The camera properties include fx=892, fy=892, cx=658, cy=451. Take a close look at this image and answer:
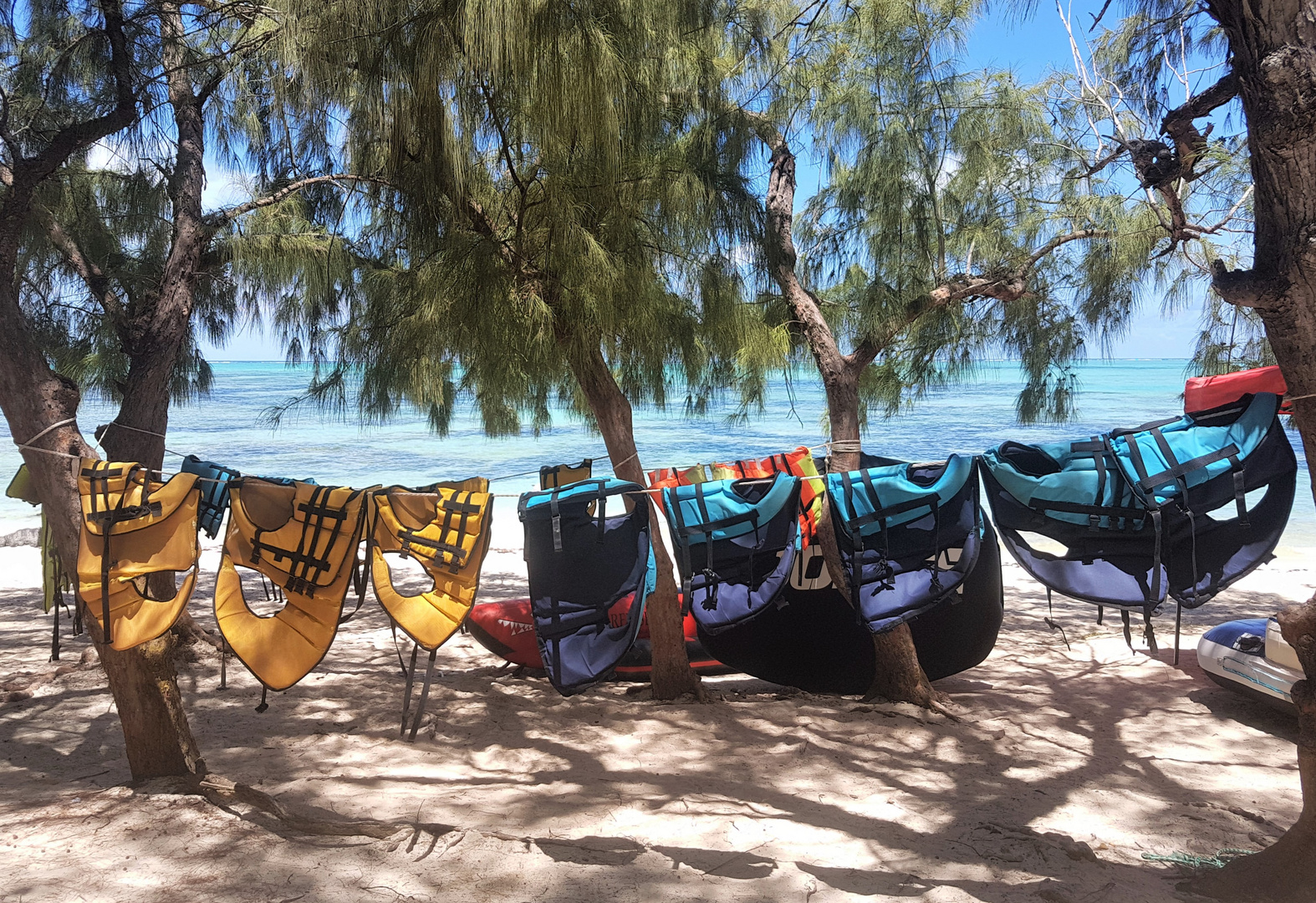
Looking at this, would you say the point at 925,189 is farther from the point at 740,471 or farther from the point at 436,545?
the point at 436,545

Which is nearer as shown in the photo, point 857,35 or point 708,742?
point 708,742

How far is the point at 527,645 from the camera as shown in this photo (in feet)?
16.0

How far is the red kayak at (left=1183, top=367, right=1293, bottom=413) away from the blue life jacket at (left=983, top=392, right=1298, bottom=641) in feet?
0.50

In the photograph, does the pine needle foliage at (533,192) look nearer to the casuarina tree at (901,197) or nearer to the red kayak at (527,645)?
the casuarina tree at (901,197)

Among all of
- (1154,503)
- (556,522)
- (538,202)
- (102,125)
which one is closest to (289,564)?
Answer: (556,522)

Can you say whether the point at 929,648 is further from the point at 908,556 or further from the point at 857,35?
the point at 857,35

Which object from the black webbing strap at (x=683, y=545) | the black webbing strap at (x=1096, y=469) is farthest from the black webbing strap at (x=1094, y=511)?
the black webbing strap at (x=683, y=545)

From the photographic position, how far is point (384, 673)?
4.89 meters

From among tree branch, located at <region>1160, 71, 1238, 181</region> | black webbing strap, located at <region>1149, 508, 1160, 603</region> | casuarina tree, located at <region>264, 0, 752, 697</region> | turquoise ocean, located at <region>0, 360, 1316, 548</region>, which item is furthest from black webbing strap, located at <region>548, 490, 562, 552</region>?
turquoise ocean, located at <region>0, 360, 1316, 548</region>

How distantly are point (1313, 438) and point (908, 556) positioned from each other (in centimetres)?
124

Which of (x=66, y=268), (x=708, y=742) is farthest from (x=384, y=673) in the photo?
(x=66, y=268)

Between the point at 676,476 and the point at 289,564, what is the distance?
60.5 inches

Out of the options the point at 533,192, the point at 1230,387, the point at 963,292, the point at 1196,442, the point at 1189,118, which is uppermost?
the point at 533,192

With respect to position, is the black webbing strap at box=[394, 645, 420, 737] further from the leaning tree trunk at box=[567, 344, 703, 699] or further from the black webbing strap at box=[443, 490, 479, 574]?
the leaning tree trunk at box=[567, 344, 703, 699]
